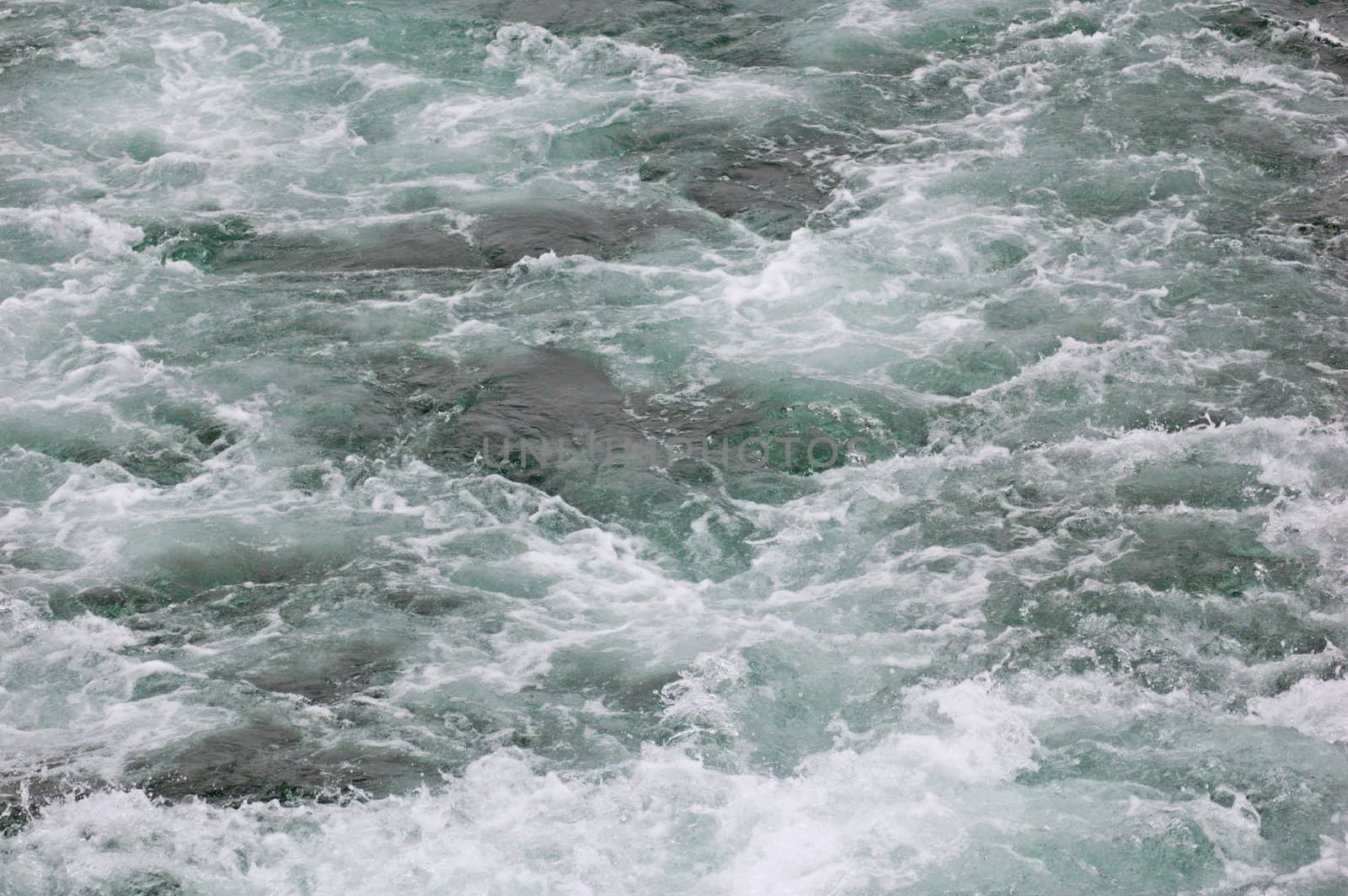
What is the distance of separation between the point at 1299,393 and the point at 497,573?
23.9 ft

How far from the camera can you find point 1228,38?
1780 cm

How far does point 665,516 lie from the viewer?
11.3 metres

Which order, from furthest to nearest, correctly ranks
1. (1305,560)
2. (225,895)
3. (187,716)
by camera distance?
(1305,560), (187,716), (225,895)

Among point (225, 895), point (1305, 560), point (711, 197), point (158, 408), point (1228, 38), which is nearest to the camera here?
point (225, 895)

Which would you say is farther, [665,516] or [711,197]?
[711,197]

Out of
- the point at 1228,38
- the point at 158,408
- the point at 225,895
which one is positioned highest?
the point at 1228,38

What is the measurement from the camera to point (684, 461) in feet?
39.0

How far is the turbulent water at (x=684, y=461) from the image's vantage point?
347 inches

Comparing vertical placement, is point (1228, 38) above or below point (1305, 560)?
above

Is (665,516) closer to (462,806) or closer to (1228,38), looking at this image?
(462,806)

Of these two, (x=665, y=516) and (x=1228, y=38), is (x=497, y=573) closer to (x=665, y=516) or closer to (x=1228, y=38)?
(x=665, y=516)

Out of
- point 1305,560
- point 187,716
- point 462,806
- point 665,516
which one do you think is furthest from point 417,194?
point 1305,560

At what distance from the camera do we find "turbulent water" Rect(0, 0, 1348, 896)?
28.9ft

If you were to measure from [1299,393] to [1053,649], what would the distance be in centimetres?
412
